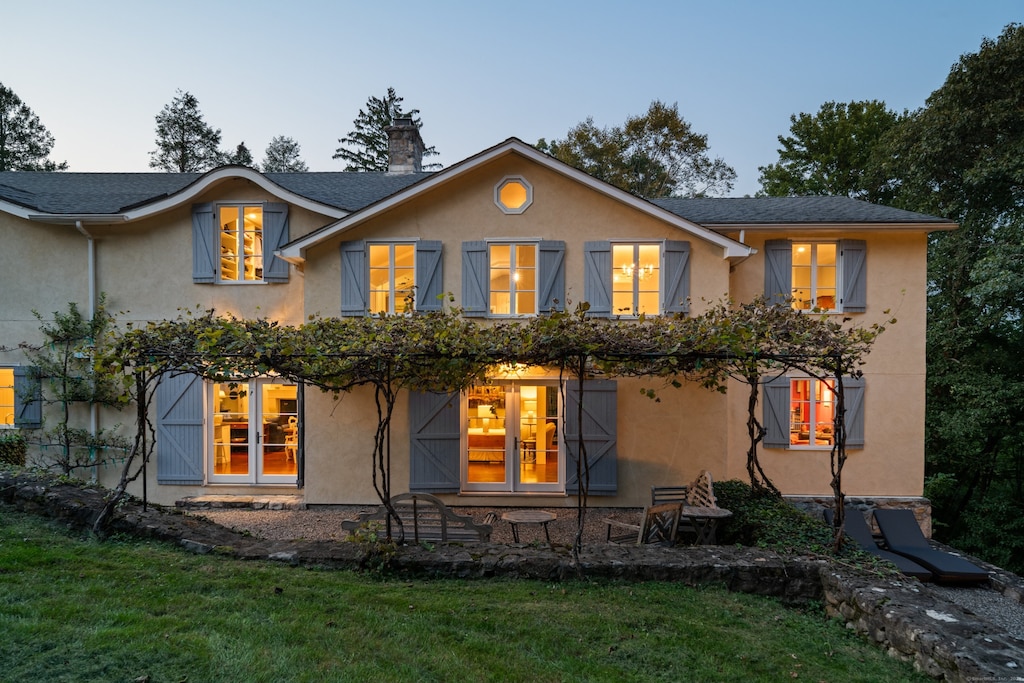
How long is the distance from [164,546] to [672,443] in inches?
294

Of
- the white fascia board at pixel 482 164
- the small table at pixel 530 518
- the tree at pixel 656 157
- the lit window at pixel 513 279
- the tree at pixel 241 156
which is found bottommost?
the small table at pixel 530 518

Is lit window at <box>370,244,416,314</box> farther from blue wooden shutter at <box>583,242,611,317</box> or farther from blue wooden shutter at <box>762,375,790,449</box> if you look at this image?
blue wooden shutter at <box>762,375,790,449</box>

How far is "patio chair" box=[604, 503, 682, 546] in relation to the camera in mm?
6445

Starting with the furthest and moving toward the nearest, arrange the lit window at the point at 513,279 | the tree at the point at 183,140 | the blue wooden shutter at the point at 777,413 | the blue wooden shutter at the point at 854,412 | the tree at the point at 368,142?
the tree at the point at 368,142 < the tree at the point at 183,140 < the blue wooden shutter at the point at 777,413 < the blue wooden shutter at the point at 854,412 < the lit window at the point at 513,279

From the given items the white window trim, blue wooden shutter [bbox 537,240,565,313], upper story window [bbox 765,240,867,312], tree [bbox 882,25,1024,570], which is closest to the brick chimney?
the white window trim

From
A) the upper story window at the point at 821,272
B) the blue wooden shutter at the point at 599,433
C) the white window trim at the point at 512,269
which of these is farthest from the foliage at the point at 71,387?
the upper story window at the point at 821,272

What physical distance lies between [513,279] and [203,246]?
5.82m

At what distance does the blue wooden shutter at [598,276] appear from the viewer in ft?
29.1

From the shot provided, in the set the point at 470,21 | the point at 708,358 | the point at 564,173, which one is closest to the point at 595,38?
the point at 470,21

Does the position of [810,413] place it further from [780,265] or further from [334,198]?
[334,198]

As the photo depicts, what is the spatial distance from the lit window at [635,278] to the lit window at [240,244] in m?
6.65

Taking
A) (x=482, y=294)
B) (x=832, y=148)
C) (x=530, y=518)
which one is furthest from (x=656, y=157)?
(x=530, y=518)

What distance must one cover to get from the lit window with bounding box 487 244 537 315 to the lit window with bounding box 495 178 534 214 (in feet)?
2.18

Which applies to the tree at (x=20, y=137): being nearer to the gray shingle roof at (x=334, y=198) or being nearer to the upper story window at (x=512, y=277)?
the gray shingle roof at (x=334, y=198)
